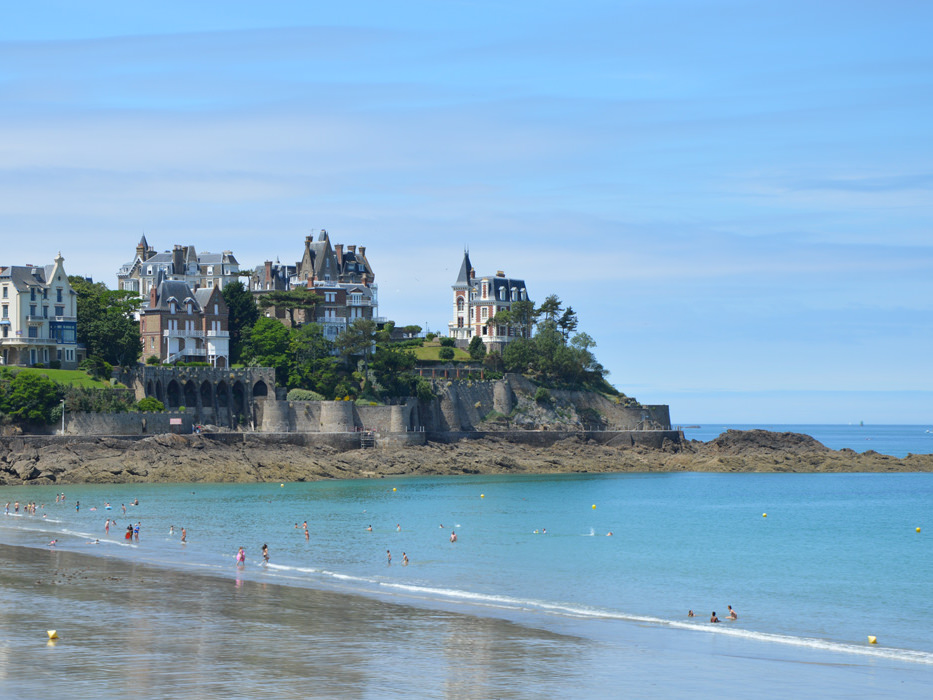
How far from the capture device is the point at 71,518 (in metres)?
49.0

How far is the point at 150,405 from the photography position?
7156 centimetres

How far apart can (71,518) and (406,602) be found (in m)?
24.2

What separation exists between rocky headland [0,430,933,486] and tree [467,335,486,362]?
1287 cm

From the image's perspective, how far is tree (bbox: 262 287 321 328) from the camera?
9756 centimetres

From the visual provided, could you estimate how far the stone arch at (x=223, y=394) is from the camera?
7894 centimetres

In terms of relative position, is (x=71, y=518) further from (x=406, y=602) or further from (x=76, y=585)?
(x=406, y=602)

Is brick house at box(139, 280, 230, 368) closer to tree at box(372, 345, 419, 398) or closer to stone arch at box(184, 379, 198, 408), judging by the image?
stone arch at box(184, 379, 198, 408)

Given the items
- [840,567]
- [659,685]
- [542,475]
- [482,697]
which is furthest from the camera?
[542,475]

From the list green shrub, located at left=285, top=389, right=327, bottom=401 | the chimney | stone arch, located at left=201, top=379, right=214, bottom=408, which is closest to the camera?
stone arch, located at left=201, top=379, right=214, bottom=408

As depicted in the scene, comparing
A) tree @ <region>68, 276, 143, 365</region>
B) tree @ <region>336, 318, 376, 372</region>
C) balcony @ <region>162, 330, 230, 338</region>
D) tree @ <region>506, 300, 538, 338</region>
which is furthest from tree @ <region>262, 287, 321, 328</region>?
tree @ <region>506, 300, 538, 338</region>

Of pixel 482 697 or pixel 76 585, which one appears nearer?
pixel 482 697

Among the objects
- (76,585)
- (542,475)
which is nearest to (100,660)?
(76,585)

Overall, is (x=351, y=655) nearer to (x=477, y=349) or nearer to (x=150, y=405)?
(x=150, y=405)

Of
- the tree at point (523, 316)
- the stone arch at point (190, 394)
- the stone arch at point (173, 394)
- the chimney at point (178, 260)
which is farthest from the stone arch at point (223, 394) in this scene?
the tree at point (523, 316)
